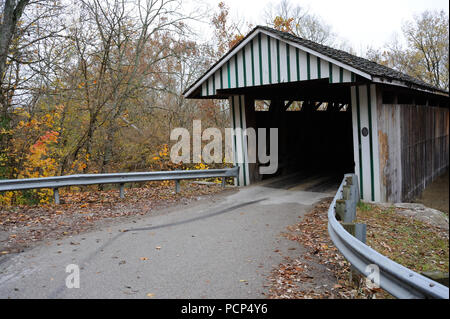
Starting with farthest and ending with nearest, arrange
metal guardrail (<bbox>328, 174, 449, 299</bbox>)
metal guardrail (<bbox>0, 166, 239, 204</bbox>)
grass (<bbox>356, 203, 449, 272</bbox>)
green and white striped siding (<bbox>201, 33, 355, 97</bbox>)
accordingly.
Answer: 1. green and white striped siding (<bbox>201, 33, 355, 97</bbox>)
2. metal guardrail (<bbox>0, 166, 239, 204</bbox>)
3. grass (<bbox>356, 203, 449, 272</bbox>)
4. metal guardrail (<bbox>328, 174, 449, 299</bbox>)

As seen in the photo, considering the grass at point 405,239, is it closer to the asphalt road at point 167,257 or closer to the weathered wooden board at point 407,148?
the weathered wooden board at point 407,148

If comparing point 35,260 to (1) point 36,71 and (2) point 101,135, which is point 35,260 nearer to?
(1) point 36,71

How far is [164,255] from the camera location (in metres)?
5.68

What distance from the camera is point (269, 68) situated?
10.5 meters

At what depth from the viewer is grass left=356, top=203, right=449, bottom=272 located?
20.6 ft

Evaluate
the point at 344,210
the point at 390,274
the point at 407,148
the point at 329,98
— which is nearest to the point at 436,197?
the point at 407,148

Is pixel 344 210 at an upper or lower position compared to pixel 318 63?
lower

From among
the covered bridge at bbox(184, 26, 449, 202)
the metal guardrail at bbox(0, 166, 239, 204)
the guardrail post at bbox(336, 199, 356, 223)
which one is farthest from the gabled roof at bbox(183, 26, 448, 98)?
the guardrail post at bbox(336, 199, 356, 223)

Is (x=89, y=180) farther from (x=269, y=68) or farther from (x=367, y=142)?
(x=367, y=142)

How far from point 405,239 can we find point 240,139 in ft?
20.1

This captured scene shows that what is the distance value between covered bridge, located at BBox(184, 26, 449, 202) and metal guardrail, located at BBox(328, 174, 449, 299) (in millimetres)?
5338

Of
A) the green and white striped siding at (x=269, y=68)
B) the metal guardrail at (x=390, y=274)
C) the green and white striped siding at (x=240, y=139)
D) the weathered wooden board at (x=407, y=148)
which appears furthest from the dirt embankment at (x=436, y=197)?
the metal guardrail at (x=390, y=274)

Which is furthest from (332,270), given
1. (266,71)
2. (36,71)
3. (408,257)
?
(36,71)

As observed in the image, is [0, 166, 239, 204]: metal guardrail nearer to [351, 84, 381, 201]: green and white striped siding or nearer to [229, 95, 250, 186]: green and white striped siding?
[229, 95, 250, 186]: green and white striped siding
